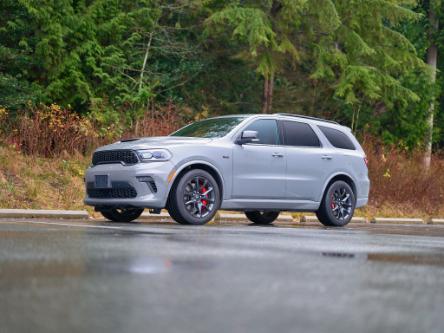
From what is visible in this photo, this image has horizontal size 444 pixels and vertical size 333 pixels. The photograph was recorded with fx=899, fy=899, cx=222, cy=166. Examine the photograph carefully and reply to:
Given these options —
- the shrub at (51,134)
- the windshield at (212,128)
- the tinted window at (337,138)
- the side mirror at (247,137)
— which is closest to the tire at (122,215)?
the windshield at (212,128)

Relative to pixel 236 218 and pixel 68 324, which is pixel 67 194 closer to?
pixel 236 218

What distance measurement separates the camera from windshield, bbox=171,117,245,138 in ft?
45.7

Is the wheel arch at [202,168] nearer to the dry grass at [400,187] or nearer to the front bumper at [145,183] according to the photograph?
the front bumper at [145,183]

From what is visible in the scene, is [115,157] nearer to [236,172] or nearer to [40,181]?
[236,172]

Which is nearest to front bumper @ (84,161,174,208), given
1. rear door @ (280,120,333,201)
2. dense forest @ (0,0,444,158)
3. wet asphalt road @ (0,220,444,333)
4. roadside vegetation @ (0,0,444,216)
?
rear door @ (280,120,333,201)

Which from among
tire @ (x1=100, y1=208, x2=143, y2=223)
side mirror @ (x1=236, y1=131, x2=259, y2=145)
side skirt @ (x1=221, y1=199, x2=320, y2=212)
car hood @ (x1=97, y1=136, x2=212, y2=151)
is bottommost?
tire @ (x1=100, y1=208, x2=143, y2=223)

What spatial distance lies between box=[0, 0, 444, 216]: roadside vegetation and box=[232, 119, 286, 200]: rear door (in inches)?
155

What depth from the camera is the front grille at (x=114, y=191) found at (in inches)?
504

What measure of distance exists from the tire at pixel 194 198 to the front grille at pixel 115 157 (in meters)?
0.75

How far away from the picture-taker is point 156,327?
4.13m

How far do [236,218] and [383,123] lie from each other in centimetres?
1335

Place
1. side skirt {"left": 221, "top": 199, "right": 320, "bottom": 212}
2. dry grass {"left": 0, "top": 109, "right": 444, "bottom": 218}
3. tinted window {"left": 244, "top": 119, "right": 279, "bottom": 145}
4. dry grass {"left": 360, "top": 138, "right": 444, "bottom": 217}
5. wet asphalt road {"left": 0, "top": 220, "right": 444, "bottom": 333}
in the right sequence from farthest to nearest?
dry grass {"left": 360, "top": 138, "right": 444, "bottom": 217} → dry grass {"left": 0, "top": 109, "right": 444, "bottom": 218} → tinted window {"left": 244, "top": 119, "right": 279, "bottom": 145} → side skirt {"left": 221, "top": 199, "right": 320, "bottom": 212} → wet asphalt road {"left": 0, "top": 220, "right": 444, "bottom": 333}

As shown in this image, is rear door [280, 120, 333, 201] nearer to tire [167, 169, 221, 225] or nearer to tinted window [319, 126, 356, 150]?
tinted window [319, 126, 356, 150]

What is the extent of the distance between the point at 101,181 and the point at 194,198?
1.42m
